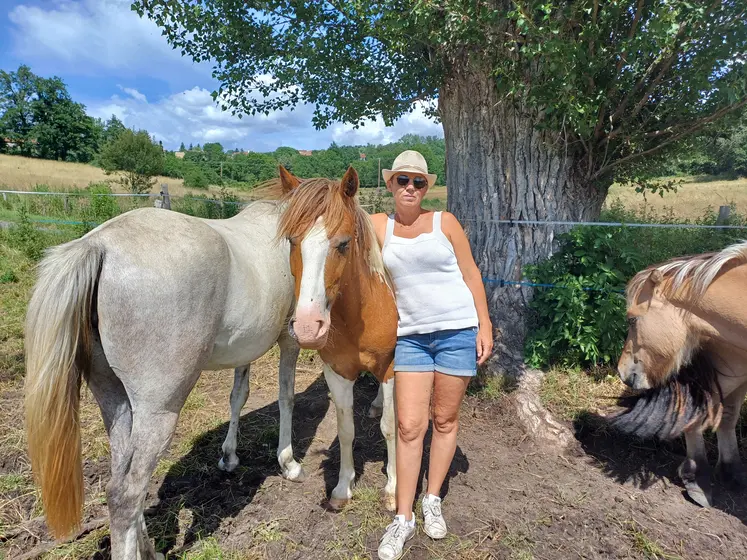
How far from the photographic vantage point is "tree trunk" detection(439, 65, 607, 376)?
3.91 m

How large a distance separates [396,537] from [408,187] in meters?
1.93

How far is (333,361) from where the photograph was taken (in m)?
2.56

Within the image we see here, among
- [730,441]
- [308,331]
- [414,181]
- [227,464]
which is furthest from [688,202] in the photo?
[308,331]

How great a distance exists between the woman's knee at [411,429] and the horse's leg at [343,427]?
0.42 meters

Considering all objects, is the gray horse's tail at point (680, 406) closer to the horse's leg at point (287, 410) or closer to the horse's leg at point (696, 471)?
the horse's leg at point (696, 471)

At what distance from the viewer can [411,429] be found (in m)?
2.34

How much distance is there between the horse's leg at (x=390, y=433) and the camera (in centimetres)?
262

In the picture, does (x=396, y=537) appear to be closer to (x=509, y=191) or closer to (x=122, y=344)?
(x=122, y=344)

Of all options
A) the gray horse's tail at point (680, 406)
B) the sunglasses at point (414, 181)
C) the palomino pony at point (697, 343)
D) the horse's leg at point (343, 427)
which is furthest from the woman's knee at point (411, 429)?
the gray horse's tail at point (680, 406)

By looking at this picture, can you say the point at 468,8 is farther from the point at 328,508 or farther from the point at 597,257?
the point at 328,508

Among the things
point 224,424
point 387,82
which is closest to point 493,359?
point 224,424

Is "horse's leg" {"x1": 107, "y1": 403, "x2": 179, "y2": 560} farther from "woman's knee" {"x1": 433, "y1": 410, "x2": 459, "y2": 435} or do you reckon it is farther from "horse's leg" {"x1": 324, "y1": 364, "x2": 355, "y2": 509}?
"woman's knee" {"x1": 433, "y1": 410, "x2": 459, "y2": 435}

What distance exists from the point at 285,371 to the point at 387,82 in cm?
369

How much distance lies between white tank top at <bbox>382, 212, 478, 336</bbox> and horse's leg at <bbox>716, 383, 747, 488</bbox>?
211 cm
